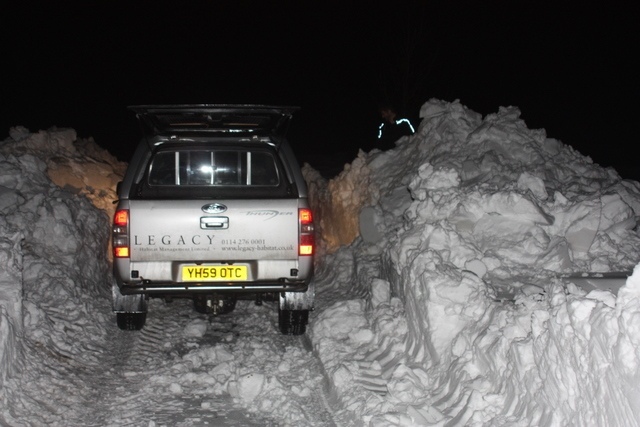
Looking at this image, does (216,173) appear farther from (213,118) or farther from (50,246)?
(50,246)

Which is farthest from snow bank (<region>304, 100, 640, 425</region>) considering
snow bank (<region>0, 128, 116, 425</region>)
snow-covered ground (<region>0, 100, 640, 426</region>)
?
snow bank (<region>0, 128, 116, 425</region>)

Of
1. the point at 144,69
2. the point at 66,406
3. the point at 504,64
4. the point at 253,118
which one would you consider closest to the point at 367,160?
the point at 253,118

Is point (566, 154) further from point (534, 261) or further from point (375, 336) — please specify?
point (375, 336)

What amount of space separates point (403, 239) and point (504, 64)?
1173 inches

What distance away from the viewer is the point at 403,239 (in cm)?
757

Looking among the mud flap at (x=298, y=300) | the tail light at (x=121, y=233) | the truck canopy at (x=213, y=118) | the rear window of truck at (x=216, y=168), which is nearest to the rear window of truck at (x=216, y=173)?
the rear window of truck at (x=216, y=168)

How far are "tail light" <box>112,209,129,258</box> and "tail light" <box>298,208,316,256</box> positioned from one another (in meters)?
1.59

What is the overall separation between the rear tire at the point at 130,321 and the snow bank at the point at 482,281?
180cm

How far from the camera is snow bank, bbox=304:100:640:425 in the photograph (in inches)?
156

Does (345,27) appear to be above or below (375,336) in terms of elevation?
above

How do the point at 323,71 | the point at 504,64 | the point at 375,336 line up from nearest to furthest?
the point at 375,336 → the point at 504,64 → the point at 323,71

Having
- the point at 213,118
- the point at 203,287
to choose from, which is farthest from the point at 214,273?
the point at 213,118

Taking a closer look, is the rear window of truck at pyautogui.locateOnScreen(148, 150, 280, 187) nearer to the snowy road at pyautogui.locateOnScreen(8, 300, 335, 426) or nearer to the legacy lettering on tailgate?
the legacy lettering on tailgate

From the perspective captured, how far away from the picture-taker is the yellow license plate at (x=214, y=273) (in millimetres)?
7000
